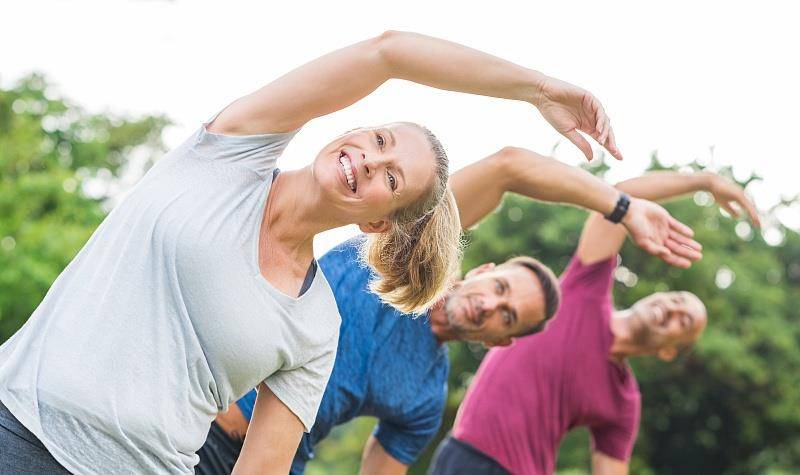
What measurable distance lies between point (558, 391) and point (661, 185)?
1.26 metres

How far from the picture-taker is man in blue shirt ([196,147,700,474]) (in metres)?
2.99

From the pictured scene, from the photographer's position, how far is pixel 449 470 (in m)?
4.34

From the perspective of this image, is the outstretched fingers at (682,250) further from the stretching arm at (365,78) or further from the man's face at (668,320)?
the man's face at (668,320)

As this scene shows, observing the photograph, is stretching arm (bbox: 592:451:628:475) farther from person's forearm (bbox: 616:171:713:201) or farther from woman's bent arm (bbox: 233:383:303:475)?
woman's bent arm (bbox: 233:383:303:475)

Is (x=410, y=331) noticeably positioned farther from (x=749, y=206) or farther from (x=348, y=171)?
(x=348, y=171)

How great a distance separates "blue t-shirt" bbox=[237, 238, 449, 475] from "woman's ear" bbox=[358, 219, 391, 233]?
0.60 m

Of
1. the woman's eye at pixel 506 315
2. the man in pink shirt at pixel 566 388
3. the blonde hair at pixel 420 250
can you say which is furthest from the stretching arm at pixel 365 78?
the man in pink shirt at pixel 566 388

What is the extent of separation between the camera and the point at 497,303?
364 centimetres

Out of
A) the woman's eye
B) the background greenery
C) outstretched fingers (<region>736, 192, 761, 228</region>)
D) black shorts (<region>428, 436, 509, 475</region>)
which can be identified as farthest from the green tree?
outstretched fingers (<region>736, 192, 761, 228</region>)

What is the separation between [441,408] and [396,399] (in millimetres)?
260

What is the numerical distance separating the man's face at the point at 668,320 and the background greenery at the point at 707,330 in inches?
350

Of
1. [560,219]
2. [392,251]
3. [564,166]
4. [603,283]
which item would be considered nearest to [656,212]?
[564,166]

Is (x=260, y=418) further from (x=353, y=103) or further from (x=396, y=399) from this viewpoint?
(x=396, y=399)

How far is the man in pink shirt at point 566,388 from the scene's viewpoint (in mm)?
4305
